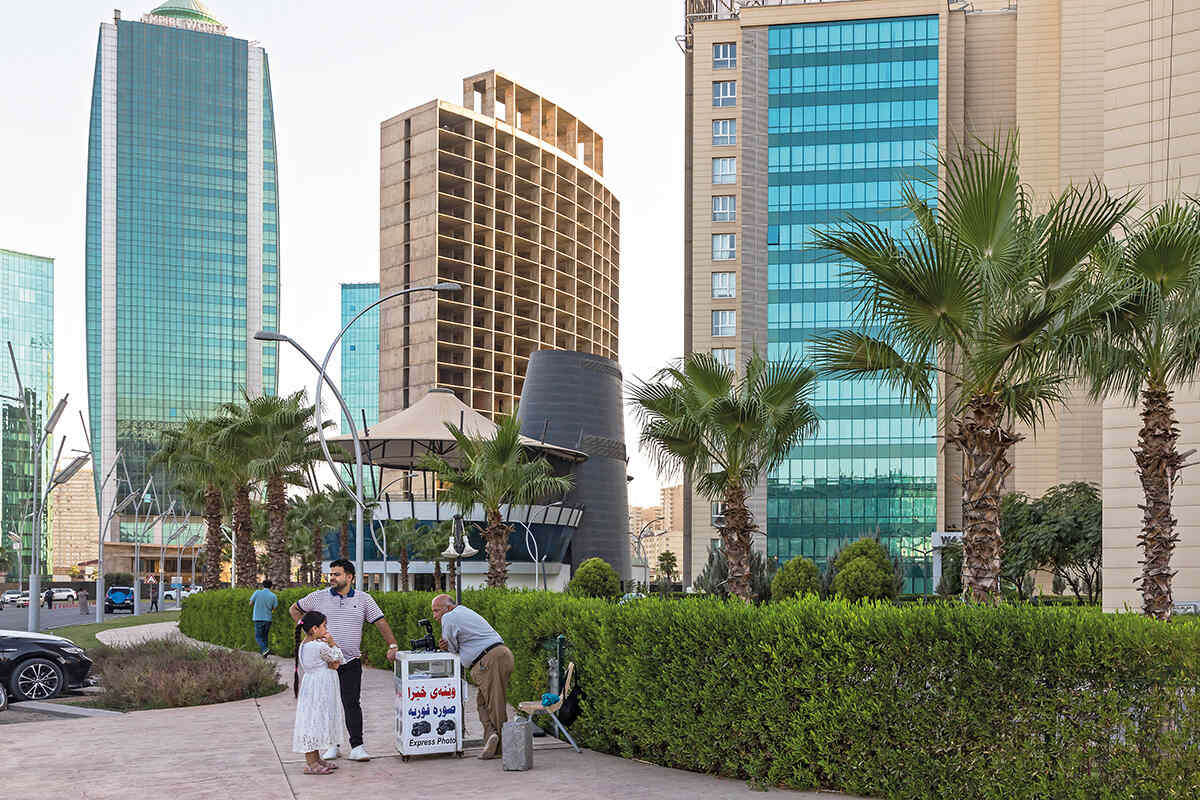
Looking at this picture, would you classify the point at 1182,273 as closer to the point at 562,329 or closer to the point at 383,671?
the point at 383,671

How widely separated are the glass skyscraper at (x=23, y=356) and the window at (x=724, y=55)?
419 ft

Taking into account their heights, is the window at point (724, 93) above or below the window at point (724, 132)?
above

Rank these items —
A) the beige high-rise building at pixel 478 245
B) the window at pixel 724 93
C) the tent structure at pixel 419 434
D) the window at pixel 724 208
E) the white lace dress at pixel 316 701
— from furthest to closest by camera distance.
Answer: the beige high-rise building at pixel 478 245, the window at pixel 724 93, the window at pixel 724 208, the tent structure at pixel 419 434, the white lace dress at pixel 316 701

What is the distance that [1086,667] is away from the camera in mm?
8523

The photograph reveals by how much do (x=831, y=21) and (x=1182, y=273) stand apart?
76150mm

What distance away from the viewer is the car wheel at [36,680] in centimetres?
1784

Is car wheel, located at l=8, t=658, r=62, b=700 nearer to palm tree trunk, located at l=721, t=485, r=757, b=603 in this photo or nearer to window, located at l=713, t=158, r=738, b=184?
palm tree trunk, located at l=721, t=485, r=757, b=603

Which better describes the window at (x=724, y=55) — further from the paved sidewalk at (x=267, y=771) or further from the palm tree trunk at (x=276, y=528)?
the paved sidewalk at (x=267, y=771)

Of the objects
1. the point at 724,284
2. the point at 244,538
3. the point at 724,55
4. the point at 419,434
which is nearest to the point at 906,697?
the point at 244,538

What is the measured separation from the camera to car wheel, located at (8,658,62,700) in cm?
1784

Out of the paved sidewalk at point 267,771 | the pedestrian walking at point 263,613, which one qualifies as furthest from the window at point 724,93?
the paved sidewalk at point 267,771

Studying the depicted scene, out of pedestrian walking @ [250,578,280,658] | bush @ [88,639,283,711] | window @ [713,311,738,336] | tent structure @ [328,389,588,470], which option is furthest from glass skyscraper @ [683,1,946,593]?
bush @ [88,639,283,711]

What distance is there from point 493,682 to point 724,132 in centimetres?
7900

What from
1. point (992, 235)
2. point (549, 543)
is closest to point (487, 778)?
point (992, 235)
